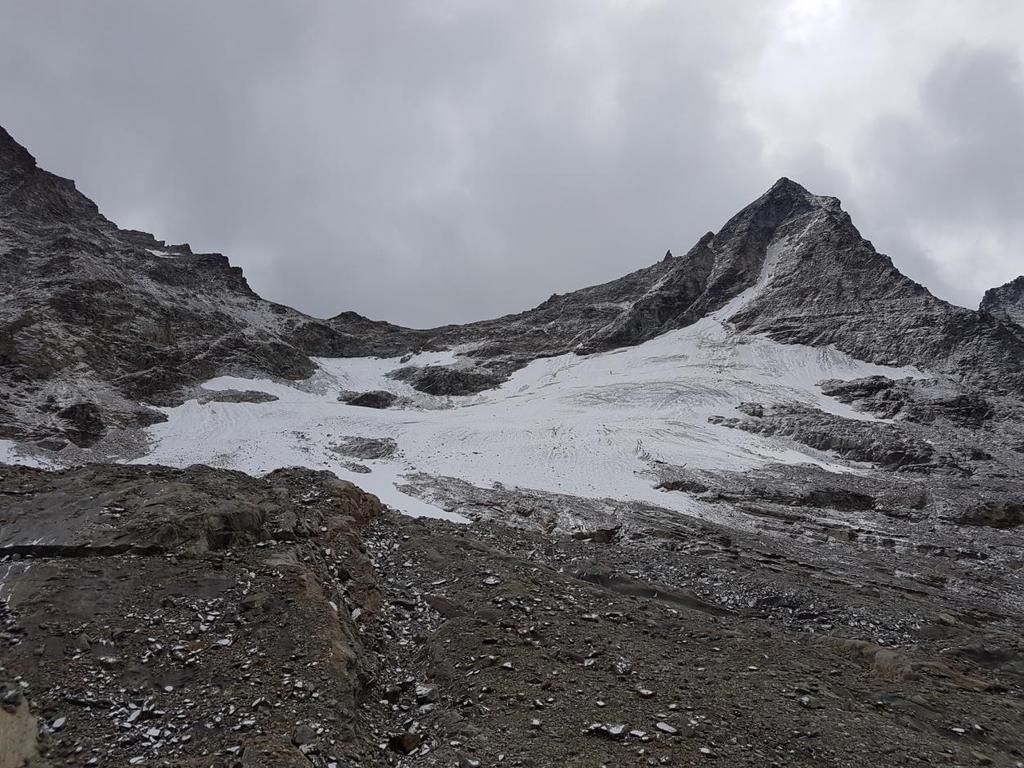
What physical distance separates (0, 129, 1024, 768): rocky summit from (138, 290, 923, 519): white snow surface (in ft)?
1.35

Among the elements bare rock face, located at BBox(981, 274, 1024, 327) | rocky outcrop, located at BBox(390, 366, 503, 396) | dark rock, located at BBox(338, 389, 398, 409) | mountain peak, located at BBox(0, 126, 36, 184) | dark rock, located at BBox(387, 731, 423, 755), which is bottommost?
dark rock, located at BBox(387, 731, 423, 755)

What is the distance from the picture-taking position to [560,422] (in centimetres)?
4238

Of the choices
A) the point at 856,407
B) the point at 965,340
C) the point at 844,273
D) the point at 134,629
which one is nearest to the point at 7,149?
the point at 134,629

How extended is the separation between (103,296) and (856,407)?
68616mm

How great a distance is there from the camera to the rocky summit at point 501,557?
27.9 ft

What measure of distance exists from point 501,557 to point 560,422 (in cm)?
2632

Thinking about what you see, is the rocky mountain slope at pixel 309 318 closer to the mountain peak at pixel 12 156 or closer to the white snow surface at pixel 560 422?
the mountain peak at pixel 12 156

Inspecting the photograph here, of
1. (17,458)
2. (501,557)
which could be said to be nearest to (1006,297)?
(501,557)

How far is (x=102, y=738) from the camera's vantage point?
24.5 feet

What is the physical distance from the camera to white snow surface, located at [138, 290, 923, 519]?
102ft

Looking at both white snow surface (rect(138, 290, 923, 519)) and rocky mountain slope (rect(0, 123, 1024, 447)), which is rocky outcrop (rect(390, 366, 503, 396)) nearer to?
rocky mountain slope (rect(0, 123, 1024, 447))

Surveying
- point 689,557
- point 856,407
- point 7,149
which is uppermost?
point 7,149

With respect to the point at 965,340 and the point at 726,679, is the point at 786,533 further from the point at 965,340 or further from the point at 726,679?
the point at 965,340

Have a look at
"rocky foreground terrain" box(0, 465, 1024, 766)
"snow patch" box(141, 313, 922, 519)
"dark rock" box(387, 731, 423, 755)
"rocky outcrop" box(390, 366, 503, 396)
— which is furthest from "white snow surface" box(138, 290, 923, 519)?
"dark rock" box(387, 731, 423, 755)
